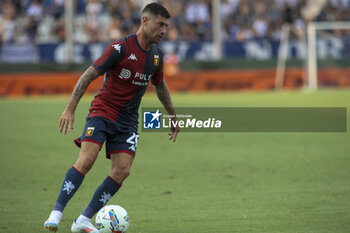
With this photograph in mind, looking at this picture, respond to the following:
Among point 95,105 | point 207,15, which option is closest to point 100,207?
point 95,105

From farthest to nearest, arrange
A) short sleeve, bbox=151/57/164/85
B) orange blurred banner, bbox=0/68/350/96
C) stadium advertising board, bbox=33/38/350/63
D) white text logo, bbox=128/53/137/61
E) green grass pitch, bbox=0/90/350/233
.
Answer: stadium advertising board, bbox=33/38/350/63, orange blurred banner, bbox=0/68/350/96, green grass pitch, bbox=0/90/350/233, short sleeve, bbox=151/57/164/85, white text logo, bbox=128/53/137/61

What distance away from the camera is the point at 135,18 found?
1078 inches

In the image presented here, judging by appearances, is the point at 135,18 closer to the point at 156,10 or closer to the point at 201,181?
the point at 201,181

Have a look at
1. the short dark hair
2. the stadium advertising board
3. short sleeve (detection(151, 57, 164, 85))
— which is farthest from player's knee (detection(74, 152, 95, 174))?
the stadium advertising board

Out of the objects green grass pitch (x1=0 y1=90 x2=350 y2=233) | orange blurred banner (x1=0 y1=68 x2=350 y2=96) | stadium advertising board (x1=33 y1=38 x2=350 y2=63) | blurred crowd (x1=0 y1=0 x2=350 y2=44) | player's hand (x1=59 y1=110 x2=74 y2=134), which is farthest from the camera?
blurred crowd (x1=0 y1=0 x2=350 y2=44)

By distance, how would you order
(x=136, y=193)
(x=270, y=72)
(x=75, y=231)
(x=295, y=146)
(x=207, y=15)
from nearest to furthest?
(x=75, y=231), (x=136, y=193), (x=295, y=146), (x=270, y=72), (x=207, y=15)

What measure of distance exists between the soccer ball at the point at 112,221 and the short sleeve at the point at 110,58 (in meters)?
1.37

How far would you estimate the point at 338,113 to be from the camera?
56.2 ft

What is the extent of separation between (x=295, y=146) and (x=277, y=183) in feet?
12.8

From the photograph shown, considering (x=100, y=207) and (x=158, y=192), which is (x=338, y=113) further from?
(x=100, y=207)

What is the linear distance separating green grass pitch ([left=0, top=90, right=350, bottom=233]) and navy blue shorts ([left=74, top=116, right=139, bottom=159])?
0.88m

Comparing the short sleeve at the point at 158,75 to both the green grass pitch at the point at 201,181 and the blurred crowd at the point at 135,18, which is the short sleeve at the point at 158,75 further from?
the blurred crowd at the point at 135,18

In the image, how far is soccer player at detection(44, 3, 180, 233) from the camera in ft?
20.0

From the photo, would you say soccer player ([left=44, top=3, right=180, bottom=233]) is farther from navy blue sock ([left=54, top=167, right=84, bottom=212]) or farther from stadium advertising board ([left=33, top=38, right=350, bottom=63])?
stadium advertising board ([left=33, top=38, right=350, bottom=63])
